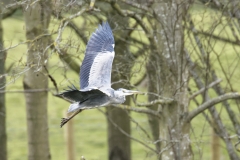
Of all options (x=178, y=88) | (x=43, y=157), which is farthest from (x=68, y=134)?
(x=178, y=88)

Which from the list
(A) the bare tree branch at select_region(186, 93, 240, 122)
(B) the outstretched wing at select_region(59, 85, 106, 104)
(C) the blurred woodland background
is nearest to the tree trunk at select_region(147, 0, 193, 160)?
(C) the blurred woodland background

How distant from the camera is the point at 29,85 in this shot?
33.0 ft

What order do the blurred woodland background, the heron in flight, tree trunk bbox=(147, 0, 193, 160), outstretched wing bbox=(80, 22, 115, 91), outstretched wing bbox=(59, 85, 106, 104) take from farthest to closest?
tree trunk bbox=(147, 0, 193, 160) < the blurred woodland background < outstretched wing bbox=(80, 22, 115, 91) < the heron in flight < outstretched wing bbox=(59, 85, 106, 104)

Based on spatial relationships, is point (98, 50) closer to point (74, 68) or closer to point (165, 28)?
point (165, 28)

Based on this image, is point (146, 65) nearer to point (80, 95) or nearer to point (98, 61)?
point (98, 61)

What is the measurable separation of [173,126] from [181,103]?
0.41 metres

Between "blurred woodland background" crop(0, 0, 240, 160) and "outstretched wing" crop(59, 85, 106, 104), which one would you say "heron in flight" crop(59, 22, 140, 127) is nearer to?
"outstretched wing" crop(59, 85, 106, 104)

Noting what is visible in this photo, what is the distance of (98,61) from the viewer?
7273 millimetres

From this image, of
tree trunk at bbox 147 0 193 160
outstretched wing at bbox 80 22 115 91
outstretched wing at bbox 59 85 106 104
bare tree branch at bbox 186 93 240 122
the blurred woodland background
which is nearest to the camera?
outstretched wing at bbox 59 85 106 104

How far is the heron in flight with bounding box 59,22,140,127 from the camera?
6.57 metres

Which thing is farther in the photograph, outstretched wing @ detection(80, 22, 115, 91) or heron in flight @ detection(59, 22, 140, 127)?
outstretched wing @ detection(80, 22, 115, 91)

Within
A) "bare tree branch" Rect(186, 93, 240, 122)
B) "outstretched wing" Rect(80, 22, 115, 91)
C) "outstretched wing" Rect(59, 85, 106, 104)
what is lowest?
"bare tree branch" Rect(186, 93, 240, 122)

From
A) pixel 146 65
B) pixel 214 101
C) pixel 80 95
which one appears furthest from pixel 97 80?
pixel 146 65

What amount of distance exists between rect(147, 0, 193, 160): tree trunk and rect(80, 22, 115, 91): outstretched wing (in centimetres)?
118
